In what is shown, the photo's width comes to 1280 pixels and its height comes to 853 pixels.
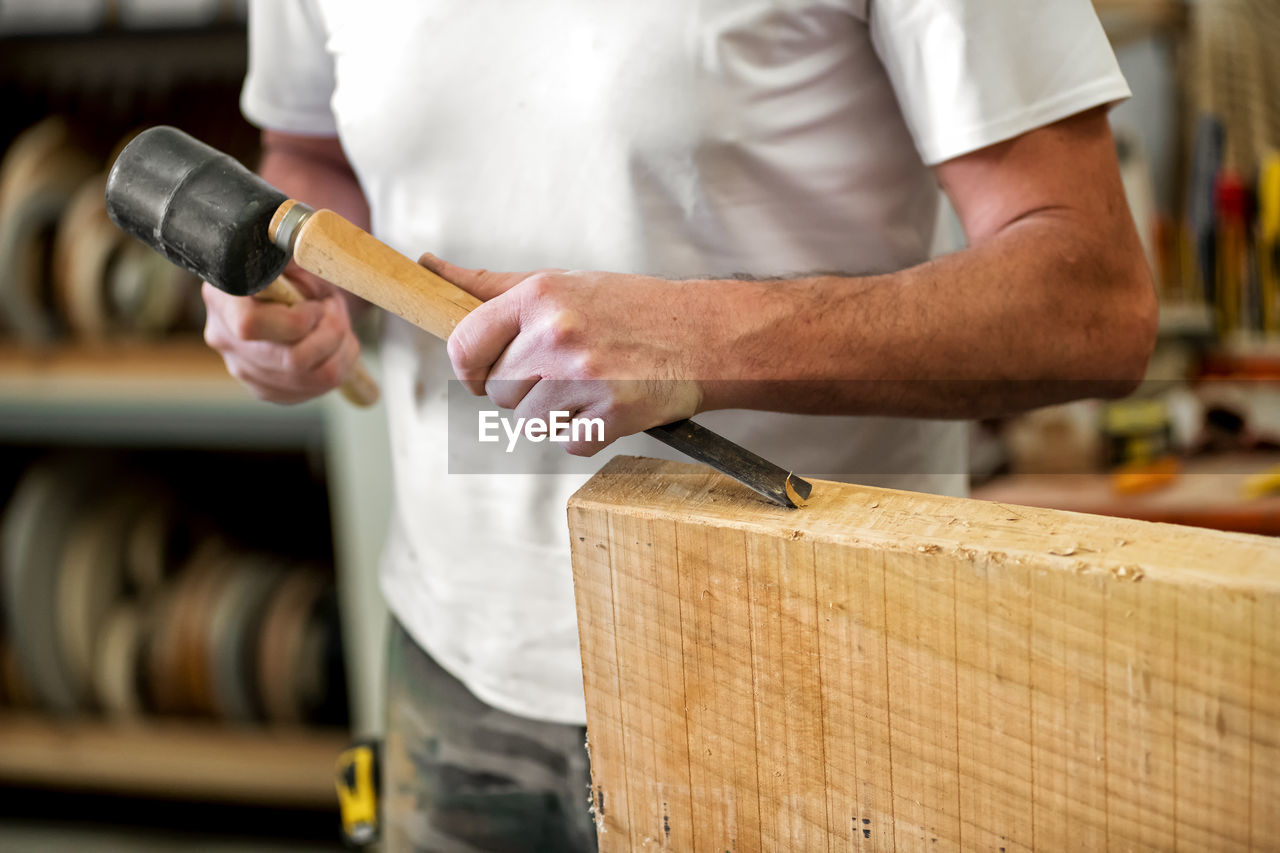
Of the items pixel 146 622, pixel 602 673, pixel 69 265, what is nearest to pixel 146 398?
pixel 69 265

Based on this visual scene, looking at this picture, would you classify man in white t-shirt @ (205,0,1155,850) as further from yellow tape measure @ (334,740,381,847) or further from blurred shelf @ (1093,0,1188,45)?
blurred shelf @ (1093,0,1188,45)

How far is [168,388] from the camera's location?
47.3 inches

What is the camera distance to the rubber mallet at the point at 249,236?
433mm

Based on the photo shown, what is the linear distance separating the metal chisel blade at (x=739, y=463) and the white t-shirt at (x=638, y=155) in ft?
0.44

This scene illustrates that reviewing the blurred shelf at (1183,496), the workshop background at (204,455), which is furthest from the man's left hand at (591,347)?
the workshop background at (204,455)

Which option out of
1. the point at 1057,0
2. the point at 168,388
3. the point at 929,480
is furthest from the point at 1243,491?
the point at 168,388

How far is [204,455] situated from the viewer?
4.93 ft

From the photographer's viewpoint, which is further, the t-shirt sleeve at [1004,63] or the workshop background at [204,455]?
the workshop background at [204,455]

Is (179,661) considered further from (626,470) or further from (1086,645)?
(1086,645)

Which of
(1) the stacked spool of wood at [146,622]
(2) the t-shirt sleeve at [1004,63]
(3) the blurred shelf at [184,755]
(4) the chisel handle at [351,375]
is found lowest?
(3) the blurred shelf at [184,755]

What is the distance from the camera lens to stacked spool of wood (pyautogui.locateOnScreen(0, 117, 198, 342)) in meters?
1.20

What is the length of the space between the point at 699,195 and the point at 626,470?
0.18 metres

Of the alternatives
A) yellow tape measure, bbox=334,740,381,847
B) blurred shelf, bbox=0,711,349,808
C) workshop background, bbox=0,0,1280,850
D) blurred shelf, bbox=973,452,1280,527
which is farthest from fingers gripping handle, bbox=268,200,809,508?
blurred shelf, bbox=0,711,349,808

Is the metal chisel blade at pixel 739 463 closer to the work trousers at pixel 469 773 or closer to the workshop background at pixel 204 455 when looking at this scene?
the work trousers at pixel 469 773
